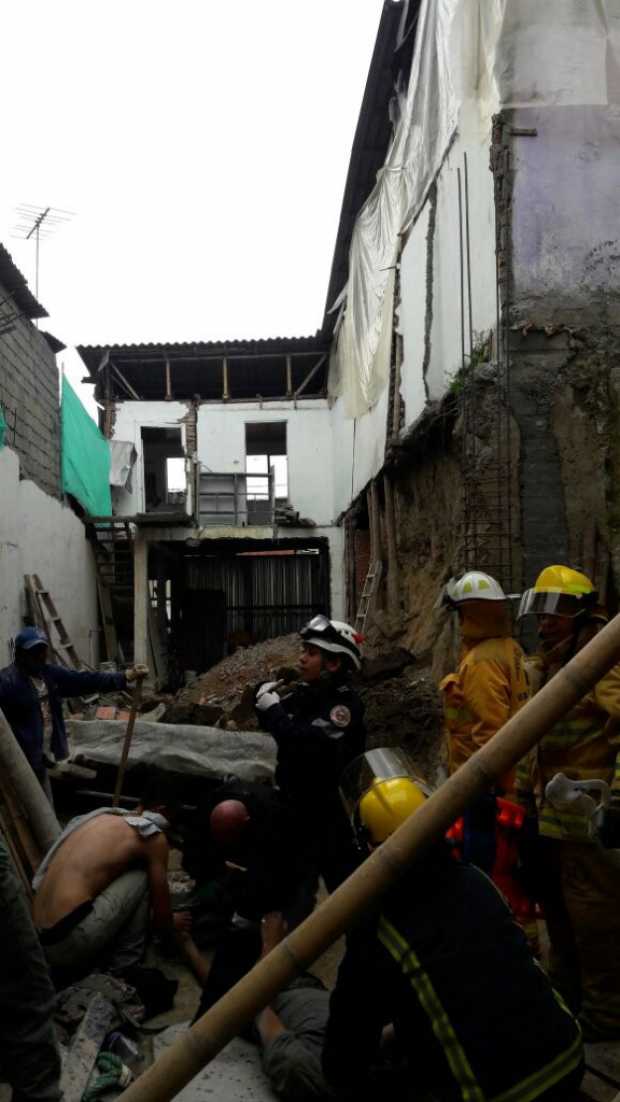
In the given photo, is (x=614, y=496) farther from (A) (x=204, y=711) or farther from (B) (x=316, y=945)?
(B) (x=316, y=945)

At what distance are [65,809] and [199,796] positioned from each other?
1.05 meters

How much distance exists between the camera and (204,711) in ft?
28.7

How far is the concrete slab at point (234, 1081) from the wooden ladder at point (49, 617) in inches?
359

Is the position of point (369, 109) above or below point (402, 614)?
above

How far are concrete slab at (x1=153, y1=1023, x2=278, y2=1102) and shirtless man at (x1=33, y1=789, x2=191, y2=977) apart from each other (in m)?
0.95

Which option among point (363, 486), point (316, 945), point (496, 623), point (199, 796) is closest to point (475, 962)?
point (316, 945)

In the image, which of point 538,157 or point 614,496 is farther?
point 538,157

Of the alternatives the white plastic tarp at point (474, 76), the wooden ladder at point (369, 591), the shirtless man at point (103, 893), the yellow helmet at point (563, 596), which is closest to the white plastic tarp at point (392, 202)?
the white plastic tarp at point (474, 76)

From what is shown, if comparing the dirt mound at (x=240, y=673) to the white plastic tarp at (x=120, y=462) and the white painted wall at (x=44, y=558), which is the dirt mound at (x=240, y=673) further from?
the white plastic tarp at (x=120, y=462)

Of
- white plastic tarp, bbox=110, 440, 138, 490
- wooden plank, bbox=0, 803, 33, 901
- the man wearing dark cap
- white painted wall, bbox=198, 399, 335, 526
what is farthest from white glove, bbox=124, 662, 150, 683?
white painted wall, bbox=198, 399, 335, 526

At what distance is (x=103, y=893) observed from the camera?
3947mm

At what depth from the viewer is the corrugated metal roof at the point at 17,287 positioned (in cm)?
1089

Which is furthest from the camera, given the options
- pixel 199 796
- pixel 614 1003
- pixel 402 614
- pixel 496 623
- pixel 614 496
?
pixel 402 614

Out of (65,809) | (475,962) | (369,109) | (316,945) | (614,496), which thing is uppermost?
(369,109)
